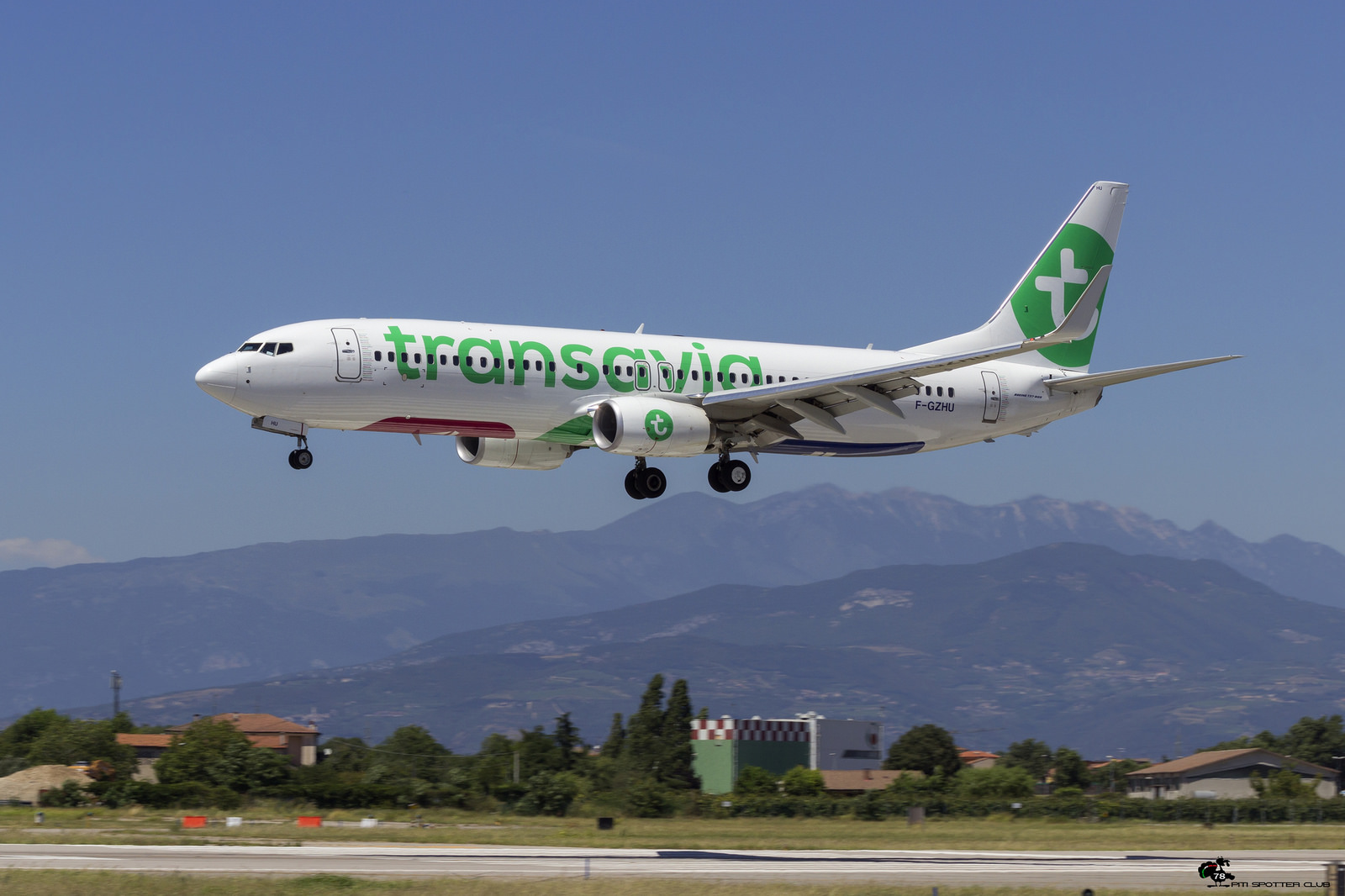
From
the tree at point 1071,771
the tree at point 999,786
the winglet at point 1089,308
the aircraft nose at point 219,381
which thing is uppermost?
the winglet at point 1089,308

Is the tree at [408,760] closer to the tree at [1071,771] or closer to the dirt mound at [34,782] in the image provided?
the dirt mound at [34,782]

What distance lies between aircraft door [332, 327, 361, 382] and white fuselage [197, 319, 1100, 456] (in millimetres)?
34

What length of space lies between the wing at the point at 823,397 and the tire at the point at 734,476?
142 centimetres

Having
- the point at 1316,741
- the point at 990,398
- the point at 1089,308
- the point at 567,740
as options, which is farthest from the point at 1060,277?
the point at 1316,741

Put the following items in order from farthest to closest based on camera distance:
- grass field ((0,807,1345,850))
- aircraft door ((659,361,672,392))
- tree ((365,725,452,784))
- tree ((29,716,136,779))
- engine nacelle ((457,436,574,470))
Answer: tree ((29,716,136,779)) < tree ((365,725,452,784)) < grass field ((0,807,1345,850)) < engine nacelle ((457,436,574,470)) < aircraft door ((659,361,672,392))

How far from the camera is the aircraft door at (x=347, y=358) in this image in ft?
144

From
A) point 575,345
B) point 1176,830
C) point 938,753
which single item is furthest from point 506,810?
point 938,753

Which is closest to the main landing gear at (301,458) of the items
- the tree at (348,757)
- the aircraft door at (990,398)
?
the aircraft door at (990,398)

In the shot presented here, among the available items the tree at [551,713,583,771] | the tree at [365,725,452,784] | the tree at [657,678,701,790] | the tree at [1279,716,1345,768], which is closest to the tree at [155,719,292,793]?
the tree at [365,725,452,784]

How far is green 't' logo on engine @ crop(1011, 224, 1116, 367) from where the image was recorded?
59938mm

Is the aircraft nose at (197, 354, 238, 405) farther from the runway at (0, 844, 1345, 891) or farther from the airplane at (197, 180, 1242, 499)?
the runway at (0, 844, 1345, 891)

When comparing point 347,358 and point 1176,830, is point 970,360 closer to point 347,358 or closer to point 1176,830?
point 347,358

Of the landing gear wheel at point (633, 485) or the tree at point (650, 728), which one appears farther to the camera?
the tree at point (650, 728)

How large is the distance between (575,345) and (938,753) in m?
113
